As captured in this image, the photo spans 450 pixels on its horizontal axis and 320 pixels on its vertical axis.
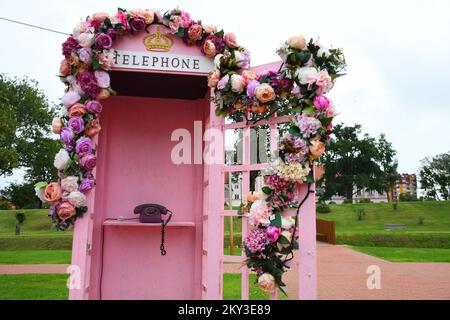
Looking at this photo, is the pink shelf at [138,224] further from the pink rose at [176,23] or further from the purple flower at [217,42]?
the pink rose at [176,23]

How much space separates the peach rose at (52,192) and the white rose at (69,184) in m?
0.05

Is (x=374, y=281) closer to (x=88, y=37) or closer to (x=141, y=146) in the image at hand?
(x=141, y=146)

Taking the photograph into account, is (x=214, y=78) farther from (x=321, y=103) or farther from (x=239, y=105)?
(x=321, y=103)

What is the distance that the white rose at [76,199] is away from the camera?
3391 millimetres

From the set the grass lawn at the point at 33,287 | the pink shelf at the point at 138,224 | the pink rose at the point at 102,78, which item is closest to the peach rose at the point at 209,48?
the pink rose at the point at 102,78

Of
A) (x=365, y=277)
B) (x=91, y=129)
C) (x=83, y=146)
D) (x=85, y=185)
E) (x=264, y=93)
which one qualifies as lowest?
(x=365, y=277)

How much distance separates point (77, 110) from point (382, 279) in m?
7.97

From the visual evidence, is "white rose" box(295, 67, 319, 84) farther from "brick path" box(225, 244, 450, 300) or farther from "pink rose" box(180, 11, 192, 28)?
"brick path" box(225, 244, 450, 300)

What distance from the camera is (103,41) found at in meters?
3.53

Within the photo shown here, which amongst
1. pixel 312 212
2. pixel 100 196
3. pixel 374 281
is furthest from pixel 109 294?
pixel 374 281

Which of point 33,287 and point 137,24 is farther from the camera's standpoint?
point 33,287

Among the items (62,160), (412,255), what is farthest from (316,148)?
(412,255)

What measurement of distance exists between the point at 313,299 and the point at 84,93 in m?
2.55

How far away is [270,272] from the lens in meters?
3.28
